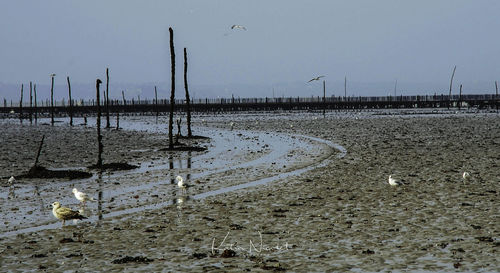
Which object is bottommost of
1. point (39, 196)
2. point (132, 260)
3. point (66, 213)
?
point (39, 196)

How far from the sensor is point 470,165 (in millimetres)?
23016

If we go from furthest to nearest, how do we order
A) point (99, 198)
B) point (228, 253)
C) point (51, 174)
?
point (51, 174) → point (99, 198) → point (228, 253)

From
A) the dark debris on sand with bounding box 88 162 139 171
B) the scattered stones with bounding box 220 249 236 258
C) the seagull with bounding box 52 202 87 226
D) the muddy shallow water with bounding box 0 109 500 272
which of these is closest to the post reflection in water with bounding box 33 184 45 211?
the muddy shallow water with bounding box 0 109 500 272

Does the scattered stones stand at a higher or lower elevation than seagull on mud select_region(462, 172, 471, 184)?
lower

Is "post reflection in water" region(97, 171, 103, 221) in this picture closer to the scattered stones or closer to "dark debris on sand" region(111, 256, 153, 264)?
"dark debris on sand" region(111, 256, 153, 264)

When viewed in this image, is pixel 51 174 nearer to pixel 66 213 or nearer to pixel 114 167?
pixel 114 167

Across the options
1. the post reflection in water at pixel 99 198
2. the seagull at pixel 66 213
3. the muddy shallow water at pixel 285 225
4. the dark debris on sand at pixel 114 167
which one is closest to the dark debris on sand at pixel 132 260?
the muddy shallow water at pixel 285 225

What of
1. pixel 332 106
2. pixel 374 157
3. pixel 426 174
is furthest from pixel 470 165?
pixel 332 106

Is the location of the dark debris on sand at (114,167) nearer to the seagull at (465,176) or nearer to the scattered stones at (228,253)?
the seagull at (465,176)

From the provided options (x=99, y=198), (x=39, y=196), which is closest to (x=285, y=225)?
(x=99, y=198)

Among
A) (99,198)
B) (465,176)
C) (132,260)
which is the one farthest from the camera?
(465,176)

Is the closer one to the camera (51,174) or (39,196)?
(39,196)

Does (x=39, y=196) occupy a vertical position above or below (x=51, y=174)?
below

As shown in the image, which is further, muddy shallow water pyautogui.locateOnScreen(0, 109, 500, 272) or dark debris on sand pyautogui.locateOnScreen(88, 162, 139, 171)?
dark debris on sand pyautogui.locateOnScreen(88, 162, 139, 171)
